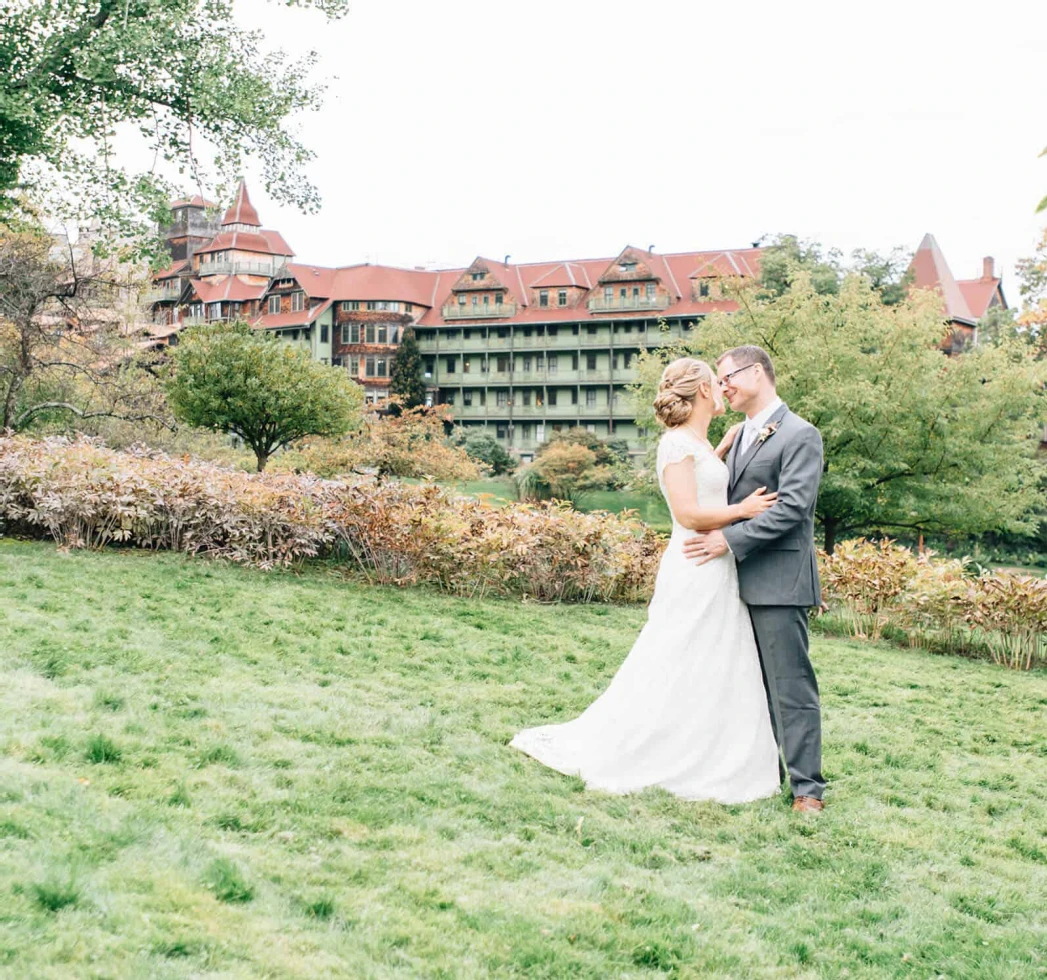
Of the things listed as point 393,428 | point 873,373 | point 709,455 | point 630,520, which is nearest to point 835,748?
point 709,455

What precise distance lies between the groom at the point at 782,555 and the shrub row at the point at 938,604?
22.3 feet

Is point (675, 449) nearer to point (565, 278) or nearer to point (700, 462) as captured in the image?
point (700, 462)

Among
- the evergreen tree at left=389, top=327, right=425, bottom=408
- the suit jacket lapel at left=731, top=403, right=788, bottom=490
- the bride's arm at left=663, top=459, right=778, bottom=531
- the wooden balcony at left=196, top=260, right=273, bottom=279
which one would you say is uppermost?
the wooden balcony at left=196, top=260, right=273, bottom=279

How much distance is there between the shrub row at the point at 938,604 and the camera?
35.3 ft

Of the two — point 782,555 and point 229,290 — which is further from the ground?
point 229,290

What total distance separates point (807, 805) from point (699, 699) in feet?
2.22

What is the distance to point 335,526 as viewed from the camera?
11727mm

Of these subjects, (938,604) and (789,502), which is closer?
(789,502)

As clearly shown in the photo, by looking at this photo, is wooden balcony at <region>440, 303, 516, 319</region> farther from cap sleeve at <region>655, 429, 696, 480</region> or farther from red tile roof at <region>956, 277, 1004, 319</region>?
cap sleeve at <region>655, 429, 696, 480</region>

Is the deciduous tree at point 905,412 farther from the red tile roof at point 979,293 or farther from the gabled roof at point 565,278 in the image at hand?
the gabled roof at point 565,278

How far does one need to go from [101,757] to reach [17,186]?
12425 mm

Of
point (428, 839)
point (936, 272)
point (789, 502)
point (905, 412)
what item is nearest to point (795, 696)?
point (789, 502)

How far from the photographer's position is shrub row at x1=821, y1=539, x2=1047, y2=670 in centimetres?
1076

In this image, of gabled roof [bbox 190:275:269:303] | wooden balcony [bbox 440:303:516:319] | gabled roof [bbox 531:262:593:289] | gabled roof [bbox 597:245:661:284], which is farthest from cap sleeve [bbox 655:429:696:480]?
gabled roof [bbox 190:275:269:303]
